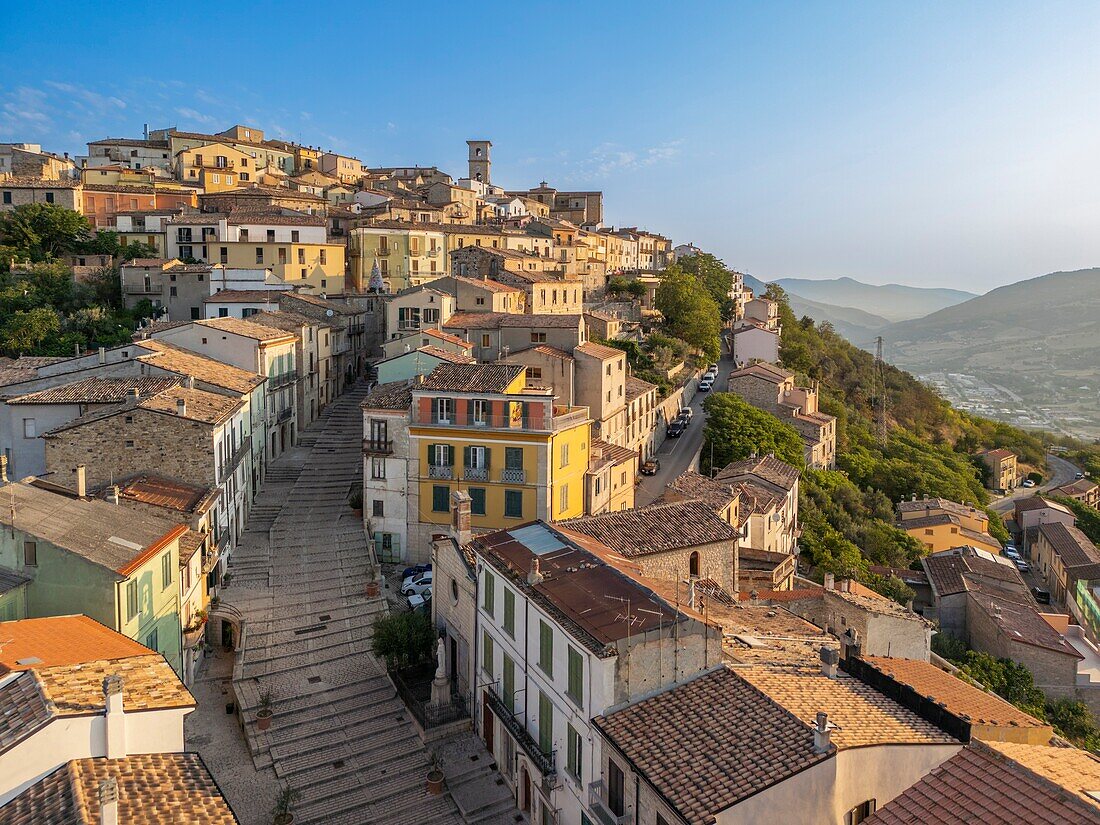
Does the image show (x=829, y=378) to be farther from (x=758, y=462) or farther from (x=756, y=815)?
(x=756, y=815)

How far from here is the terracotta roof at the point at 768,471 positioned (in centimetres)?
4044

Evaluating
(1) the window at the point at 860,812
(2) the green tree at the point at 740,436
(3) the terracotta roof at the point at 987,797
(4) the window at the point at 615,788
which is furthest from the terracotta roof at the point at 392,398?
(2) the green tree at the point at 740,436

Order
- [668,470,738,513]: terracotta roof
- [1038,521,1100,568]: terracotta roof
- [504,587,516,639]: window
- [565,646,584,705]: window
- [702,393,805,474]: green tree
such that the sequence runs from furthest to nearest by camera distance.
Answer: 1. [1038,521,1100,568]: terracotta roof
2. [702,393,805,474]: green tree
3. [668,470,738,513]: terracotta roof
4. [504,587,516,639]: window
5. [565,646,584,705]: window

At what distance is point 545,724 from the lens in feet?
A: 58.0

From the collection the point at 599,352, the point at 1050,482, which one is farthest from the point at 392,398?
the point at 1050,482

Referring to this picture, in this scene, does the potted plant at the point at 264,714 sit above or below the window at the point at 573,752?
below

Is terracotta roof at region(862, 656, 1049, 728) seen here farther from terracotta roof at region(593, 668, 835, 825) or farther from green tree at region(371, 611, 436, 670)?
green tree at region(371, 611, 436, 670)

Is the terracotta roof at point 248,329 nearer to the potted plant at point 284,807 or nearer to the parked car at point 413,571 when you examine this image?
the parked car at point 413,571

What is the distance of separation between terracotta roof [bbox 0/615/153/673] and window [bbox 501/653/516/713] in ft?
24.8

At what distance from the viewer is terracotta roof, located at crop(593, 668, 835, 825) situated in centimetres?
1258

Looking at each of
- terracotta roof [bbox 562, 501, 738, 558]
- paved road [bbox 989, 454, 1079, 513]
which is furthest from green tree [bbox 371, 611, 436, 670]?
paved road [bbox 989, 454, 1079, 513]

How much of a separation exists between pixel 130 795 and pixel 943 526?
5156 cm

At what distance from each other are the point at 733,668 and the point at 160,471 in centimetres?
1829

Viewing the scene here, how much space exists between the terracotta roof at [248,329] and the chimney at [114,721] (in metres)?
24.8
